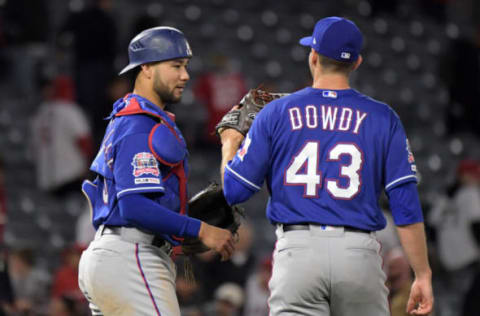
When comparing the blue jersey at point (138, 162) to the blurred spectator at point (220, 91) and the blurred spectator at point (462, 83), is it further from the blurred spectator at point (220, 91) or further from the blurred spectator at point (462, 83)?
the blurred spectator at point (462, 83)

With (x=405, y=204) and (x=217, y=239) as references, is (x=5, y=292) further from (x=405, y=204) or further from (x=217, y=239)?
(x=405, y=204)

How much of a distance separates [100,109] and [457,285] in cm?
430

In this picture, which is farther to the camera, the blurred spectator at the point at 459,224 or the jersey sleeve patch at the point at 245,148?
the blurred spectator at the point at 459,224

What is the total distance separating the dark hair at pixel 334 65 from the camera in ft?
15.8

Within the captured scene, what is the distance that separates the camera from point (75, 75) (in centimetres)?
1226

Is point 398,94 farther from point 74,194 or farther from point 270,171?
point 270,171

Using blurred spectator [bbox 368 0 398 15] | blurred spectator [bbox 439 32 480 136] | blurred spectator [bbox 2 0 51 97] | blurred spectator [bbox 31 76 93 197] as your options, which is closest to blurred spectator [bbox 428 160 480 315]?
blurred spectator [bbox 439 32 480 136]

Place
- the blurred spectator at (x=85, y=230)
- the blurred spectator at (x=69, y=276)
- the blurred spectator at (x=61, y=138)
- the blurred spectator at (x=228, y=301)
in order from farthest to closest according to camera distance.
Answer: the blurred spectator at (x=61, y=138) → the blurred spectator at (x=85, y=230) → the blurred spectator at (x=69, y=276) → the blurred spectator at (x=228, y=301)

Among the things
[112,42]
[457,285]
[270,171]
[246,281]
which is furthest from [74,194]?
[270,171]

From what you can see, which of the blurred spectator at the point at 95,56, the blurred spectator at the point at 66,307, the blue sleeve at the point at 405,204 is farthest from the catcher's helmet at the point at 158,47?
the blurred spectator at the point at 95,56

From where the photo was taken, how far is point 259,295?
9.66 meters

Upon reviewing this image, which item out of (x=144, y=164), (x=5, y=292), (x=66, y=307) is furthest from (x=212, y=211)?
(x=66, y=307)

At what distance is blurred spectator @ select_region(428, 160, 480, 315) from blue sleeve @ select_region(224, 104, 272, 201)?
262 inches

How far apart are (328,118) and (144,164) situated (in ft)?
2.71
